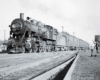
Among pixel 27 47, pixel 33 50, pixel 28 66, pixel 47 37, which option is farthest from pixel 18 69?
pixel 47 37

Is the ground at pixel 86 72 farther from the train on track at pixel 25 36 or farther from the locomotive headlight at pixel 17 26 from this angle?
the locomotive headlight at pixel 17 26

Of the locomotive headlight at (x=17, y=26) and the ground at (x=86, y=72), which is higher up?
the locomotive headlight at (x=17, y=26)

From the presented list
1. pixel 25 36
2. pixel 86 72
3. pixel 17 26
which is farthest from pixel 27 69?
pixel 25 36

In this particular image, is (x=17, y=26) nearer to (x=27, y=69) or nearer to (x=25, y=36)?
(x=25, y=36)

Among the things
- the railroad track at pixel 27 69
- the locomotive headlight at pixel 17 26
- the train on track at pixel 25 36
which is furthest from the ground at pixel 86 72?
the locomotive headlight at pixel 17 26

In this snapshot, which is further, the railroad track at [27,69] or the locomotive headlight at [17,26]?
the locomotive headlight at [17,26]

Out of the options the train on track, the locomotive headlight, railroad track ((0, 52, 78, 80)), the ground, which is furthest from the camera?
the locomotive headlight

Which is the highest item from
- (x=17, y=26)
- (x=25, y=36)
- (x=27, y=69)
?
(x=17, y=26)

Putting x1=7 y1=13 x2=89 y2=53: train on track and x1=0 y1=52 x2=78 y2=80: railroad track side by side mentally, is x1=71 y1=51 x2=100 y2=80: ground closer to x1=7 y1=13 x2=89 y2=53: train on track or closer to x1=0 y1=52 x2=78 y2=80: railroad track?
x1=0 y1=52 x2=78 y2=80: railroad track

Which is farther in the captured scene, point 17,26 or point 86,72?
point 17,26

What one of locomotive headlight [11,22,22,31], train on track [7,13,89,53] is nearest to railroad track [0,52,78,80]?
train on track [7,13,89,53]

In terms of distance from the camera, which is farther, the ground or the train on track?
the train on track

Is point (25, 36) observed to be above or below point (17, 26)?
below

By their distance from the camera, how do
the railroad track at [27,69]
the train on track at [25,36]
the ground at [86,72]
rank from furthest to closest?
the train on track at [25,36]
the railroad track at [27,69]
the ground at [86,72]
